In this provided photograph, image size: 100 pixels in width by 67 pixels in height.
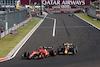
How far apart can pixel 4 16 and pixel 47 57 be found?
17765mm

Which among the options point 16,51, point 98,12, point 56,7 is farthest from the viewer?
point 56,7

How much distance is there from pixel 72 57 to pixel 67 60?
130 cm

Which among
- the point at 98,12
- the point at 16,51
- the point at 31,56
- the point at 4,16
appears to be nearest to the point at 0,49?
the point at 16,51

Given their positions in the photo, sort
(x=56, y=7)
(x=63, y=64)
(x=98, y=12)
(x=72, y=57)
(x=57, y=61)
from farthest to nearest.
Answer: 1. (x=56, y=7)
2. (x=98, y=12)
3. (x=72, y=57)
4. (x=57, y=61)
5. (x=63, y=64)

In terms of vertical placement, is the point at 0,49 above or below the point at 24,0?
below

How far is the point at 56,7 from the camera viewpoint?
375 feet

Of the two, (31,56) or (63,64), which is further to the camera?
(31,56)

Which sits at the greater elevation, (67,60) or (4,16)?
(4,16)

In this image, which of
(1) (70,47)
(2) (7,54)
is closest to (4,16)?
(2) (7,54)

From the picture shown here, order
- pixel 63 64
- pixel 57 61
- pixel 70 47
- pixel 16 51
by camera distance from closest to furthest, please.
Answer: pixel 63 64, pixel 57 61, pixel 70 47, pixel 16 51

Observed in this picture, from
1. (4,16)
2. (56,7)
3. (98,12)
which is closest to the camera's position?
(4,16)

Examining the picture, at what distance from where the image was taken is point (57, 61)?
57.9 feet

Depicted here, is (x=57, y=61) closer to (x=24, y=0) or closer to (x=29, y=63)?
(x=29, y=63)

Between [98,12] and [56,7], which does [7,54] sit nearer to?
[98,12]
